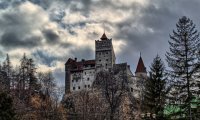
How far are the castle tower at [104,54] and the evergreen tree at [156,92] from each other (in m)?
79.9

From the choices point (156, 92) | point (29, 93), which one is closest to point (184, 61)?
point (156, 92)

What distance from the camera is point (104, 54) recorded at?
131m

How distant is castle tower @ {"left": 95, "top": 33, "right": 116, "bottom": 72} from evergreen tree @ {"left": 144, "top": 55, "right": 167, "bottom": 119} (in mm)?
79915

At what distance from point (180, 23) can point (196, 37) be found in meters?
2.40

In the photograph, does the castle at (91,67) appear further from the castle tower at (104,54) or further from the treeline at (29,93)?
the treeline at (29,93)

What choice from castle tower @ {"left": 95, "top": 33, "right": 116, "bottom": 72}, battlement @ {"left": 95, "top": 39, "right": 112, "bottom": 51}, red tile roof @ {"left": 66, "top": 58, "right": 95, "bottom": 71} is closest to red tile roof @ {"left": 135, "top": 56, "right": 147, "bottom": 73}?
castle tower @ {"left": 95, "top": 33, "right": 116, "bottom": 72}

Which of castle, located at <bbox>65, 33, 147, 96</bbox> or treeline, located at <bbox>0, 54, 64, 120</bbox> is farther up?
castle, located at <bbox>65, 33, 147, 96</bbox>

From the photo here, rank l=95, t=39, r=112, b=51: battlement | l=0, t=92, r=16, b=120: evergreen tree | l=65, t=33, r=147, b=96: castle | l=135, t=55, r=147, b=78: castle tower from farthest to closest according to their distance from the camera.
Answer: l=95, t=39, r=112, b=51: battlement → l=135, t=55, r=147, b=78: castle tower → l=65, t=33, r=147, b=96: castle → l=0, t=92, r=16, b=120: evergreen tree

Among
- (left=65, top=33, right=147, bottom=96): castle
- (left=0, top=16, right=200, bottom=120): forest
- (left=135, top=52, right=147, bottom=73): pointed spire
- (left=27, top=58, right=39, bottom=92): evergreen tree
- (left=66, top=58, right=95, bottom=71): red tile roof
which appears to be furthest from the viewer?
(left=66, top=58, right=95, bottom=71): red tile roof

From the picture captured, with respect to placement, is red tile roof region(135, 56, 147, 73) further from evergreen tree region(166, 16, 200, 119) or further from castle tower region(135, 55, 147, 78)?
Result: evergreen tree region(166, 16, 200, 119)

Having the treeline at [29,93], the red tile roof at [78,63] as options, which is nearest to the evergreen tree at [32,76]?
the treeline at [29,93]

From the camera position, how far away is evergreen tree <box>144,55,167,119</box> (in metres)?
43.6

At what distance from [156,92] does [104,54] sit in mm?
87107

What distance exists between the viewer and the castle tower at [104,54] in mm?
127412
